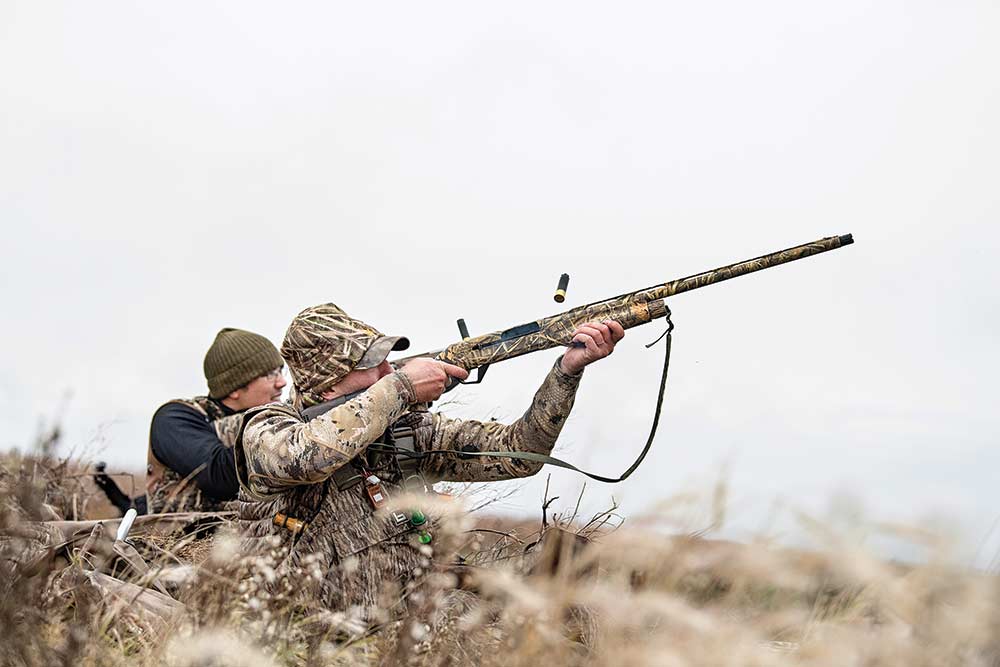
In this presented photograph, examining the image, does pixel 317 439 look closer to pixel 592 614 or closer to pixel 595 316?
pixel 592 614

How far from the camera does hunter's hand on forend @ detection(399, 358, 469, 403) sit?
197 inches

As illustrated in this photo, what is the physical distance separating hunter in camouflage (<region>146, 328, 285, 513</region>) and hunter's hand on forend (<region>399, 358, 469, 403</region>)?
94.8 inches

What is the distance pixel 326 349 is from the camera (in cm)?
509

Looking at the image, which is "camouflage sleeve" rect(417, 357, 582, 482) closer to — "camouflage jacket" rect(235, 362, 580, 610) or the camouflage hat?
"camouflage jacket" rect(235, 362, 580, 610)

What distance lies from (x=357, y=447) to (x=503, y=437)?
1060 mm

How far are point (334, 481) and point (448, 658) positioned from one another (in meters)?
1.58

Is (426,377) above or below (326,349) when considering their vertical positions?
below

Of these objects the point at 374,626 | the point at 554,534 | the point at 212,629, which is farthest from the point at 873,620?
the point at 212,629

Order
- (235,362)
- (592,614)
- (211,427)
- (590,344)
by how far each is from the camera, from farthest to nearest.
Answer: (235,362) < (211,427) < (590,344) < (592,614)

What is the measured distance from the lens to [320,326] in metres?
5.11

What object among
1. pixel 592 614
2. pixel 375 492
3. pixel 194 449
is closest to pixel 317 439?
pixel 375 492

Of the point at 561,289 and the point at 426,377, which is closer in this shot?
the point at 426,377

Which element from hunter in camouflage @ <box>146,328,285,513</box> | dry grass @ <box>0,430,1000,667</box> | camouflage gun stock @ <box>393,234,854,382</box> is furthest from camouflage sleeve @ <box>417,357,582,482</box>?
hunter in camouflage @ <box>146,328,285,513</box>

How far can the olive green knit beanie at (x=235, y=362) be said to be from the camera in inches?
310
